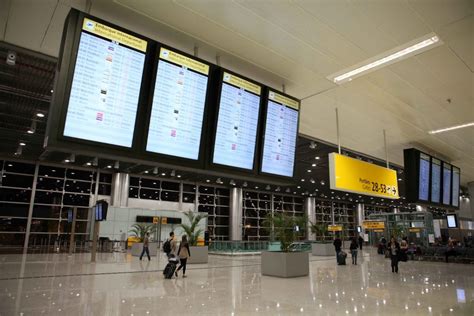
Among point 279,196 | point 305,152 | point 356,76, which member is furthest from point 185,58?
point 279,196

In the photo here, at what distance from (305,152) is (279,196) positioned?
871 inches

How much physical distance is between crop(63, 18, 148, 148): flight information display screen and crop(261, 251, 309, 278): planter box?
811cm

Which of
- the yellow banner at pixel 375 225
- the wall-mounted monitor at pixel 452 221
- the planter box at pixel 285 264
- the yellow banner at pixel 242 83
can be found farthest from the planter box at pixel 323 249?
the yellow banner at pixel 242 83

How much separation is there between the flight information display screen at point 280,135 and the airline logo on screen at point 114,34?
2.46m

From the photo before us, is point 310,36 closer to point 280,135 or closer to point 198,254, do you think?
point 280,135

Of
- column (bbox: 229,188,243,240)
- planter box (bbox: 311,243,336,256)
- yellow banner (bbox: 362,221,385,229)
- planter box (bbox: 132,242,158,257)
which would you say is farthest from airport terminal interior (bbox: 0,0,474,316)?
column (bbox: 229,188,243,240)

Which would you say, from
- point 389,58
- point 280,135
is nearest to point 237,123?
point 280,135

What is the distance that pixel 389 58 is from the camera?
6.02 m

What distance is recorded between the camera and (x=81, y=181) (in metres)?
27.0

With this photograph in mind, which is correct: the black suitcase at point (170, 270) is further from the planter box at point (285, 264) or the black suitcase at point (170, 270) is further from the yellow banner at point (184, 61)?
the yellow banner at point (184, 61)

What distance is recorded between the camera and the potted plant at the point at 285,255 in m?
10.9

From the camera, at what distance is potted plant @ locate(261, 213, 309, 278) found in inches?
430

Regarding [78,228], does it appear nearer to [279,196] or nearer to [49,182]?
[49,182]

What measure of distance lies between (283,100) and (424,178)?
293 inches
